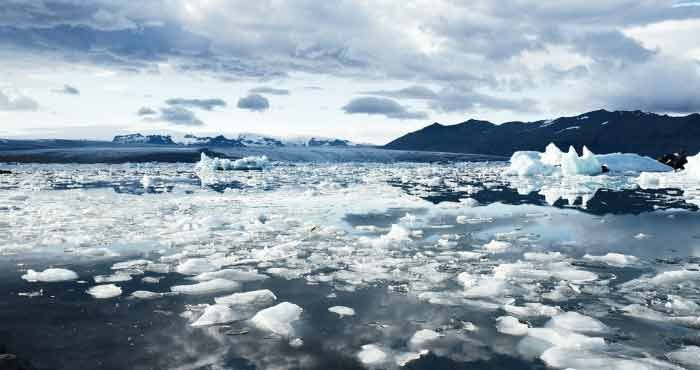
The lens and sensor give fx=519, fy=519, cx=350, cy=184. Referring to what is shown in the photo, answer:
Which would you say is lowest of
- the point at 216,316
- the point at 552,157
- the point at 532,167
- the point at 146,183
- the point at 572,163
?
the point at 146,183

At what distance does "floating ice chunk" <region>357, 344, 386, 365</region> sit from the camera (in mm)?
3670

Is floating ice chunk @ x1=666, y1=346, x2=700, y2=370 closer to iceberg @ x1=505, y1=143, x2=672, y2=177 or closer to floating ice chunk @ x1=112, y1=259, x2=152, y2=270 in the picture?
floating ice chunk @ x1=112, y1=259, x2=152, y2=270

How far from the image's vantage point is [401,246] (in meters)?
8.17

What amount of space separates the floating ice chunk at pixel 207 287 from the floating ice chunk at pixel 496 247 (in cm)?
398

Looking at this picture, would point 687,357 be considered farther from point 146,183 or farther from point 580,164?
point 580,164

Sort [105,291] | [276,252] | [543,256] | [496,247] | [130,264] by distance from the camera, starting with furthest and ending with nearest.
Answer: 1. [496,247]
2. [276,252]
3. [543,256]
4. [130,264]
5. [105,291]

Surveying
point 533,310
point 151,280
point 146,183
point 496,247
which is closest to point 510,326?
point 533,310

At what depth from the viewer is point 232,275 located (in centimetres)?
617

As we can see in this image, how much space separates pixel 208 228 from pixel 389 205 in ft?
21.6

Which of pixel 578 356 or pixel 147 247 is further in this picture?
pixel 147 247

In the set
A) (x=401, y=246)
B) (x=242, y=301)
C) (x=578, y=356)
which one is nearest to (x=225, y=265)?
(x=242, y=301)

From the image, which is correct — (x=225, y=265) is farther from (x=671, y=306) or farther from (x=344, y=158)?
(x=344, y=158)

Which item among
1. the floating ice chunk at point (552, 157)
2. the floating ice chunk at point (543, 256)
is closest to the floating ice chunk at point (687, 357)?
the floating ice chunk at point (543, 256)

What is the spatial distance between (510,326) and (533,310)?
0.58m
